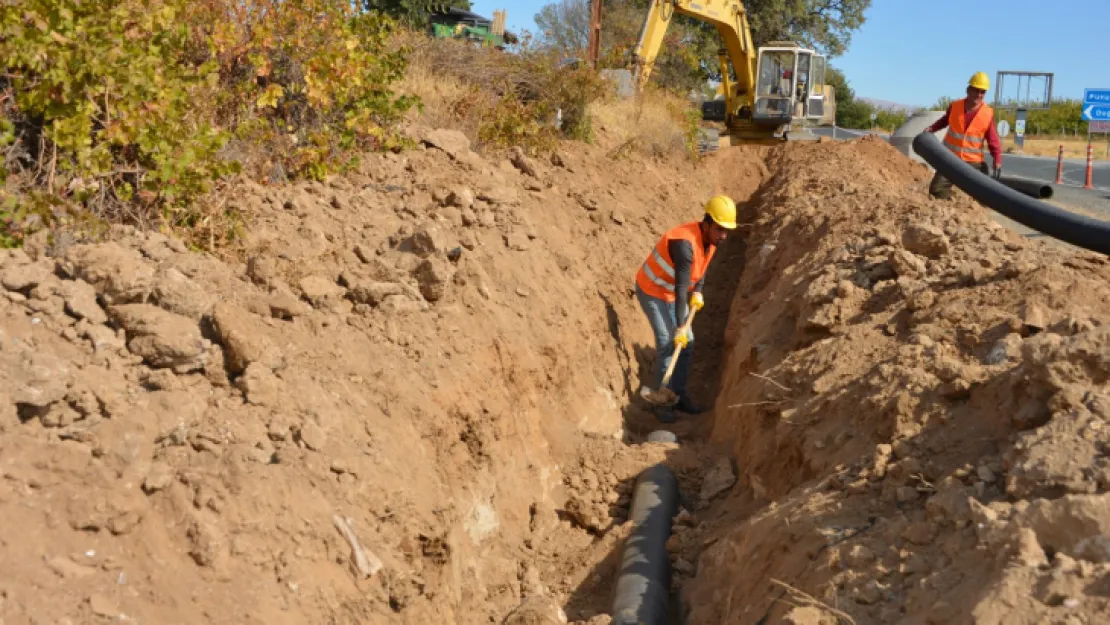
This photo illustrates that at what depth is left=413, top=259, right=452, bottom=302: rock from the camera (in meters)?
6.25

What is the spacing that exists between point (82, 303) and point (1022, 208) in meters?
6.30

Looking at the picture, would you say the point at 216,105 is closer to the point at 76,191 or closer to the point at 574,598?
the point at 76,191

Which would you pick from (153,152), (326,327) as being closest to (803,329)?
(326,327)

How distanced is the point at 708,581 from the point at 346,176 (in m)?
4.43

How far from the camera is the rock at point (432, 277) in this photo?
625 centimetres

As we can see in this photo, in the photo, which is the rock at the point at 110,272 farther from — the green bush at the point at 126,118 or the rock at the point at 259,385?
the rock at the point at 259,385

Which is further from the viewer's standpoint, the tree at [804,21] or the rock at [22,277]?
the tree at [804,21]

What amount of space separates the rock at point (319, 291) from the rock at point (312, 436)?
3.70ft

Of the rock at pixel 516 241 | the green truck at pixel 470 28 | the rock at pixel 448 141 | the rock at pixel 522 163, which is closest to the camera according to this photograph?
the rock at pixel 516 241

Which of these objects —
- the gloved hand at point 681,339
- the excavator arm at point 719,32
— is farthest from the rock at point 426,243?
the excavator arm at point 719,32

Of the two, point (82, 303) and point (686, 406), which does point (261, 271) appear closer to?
point (82, 303)

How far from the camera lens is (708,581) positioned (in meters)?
5.03

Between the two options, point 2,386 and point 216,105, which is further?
point 216,105

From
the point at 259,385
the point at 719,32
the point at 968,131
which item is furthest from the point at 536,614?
the point at 719,32
